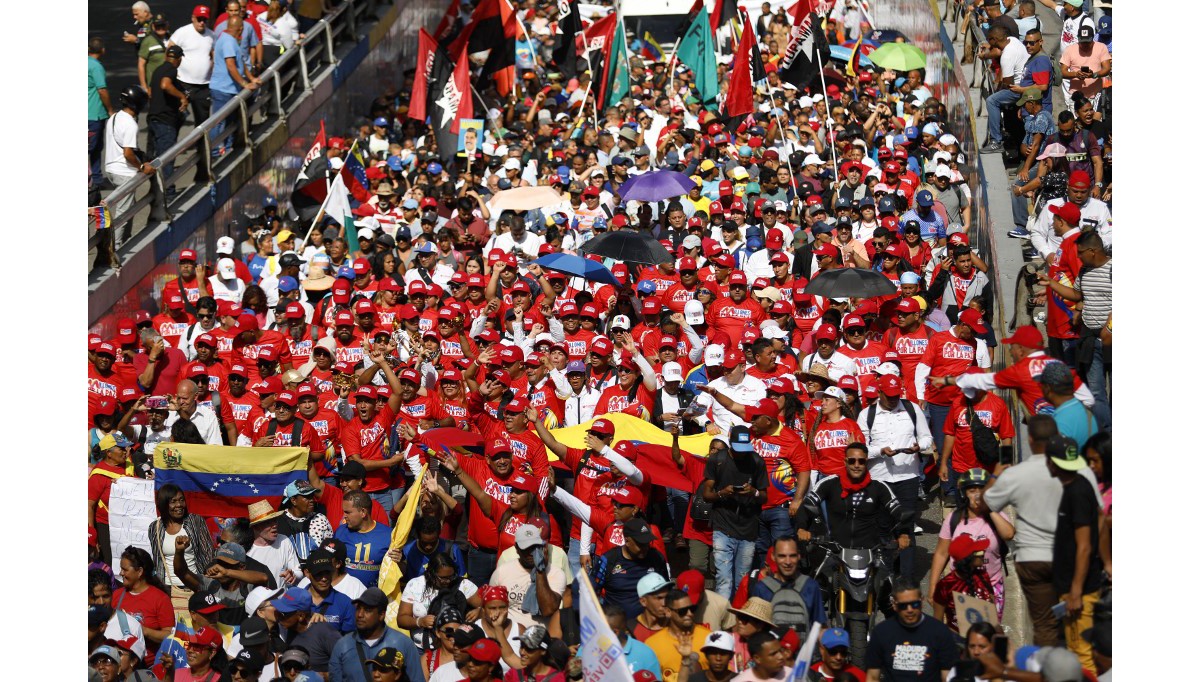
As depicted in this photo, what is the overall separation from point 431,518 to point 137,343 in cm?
516

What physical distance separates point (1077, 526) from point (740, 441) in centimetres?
315

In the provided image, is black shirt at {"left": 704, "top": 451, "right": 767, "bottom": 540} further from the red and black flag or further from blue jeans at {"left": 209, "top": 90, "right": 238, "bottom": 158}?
the red and black flag

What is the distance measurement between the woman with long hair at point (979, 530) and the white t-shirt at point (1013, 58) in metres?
9.58

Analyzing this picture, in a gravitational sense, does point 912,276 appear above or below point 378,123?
above

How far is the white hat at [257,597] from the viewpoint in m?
11.5

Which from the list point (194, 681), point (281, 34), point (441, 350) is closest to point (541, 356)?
point (441, 350)

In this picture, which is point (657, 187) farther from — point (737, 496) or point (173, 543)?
point (173, 543)

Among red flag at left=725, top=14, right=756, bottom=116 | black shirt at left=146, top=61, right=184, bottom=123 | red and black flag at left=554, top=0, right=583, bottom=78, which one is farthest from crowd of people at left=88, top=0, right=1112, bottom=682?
red and black flag at left=554, top=0, right=583, bottom=78

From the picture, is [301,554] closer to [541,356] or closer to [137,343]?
[541,356]

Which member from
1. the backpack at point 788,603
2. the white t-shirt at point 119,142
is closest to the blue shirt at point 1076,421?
the backpack at point 788,603

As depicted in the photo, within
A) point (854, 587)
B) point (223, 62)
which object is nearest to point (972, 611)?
point (854, 587)

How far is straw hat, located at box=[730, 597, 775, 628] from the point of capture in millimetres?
10617

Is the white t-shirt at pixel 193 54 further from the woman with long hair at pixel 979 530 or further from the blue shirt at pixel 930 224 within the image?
the woman with long hair at pixel 979 530

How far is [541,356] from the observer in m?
14.9
